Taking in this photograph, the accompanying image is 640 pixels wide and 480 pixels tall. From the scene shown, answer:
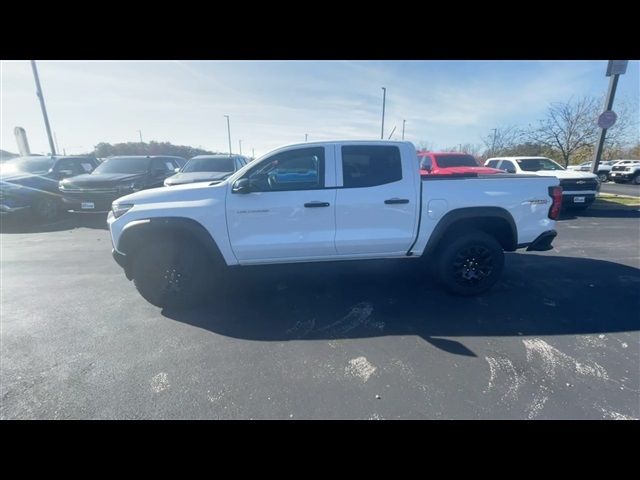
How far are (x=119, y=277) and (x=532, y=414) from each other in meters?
5.57

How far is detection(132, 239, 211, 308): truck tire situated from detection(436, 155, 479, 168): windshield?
30.9ft

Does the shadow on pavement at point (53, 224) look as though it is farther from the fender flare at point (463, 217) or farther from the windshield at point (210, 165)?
the fender flare at point (463, 217)

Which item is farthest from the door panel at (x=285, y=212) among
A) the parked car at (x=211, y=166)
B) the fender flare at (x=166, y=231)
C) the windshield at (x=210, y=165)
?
the windshield at (x=210, y=165)

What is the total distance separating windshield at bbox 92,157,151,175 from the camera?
8.96 metres

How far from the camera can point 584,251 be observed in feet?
18.7

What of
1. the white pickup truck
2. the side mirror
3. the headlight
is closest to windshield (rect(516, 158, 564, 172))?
the white pickup truck

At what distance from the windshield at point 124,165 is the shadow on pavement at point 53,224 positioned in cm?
150

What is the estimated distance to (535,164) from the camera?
1094 centimetres

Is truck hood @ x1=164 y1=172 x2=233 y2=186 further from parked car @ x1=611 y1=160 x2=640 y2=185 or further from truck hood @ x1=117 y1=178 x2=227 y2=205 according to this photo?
parked car @ x1=611 y1=160 x2=640 y2=185

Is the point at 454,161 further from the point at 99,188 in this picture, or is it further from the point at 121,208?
the point at 99,188

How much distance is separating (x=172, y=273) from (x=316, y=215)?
193cm

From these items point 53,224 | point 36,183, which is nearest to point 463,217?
point 53,224
